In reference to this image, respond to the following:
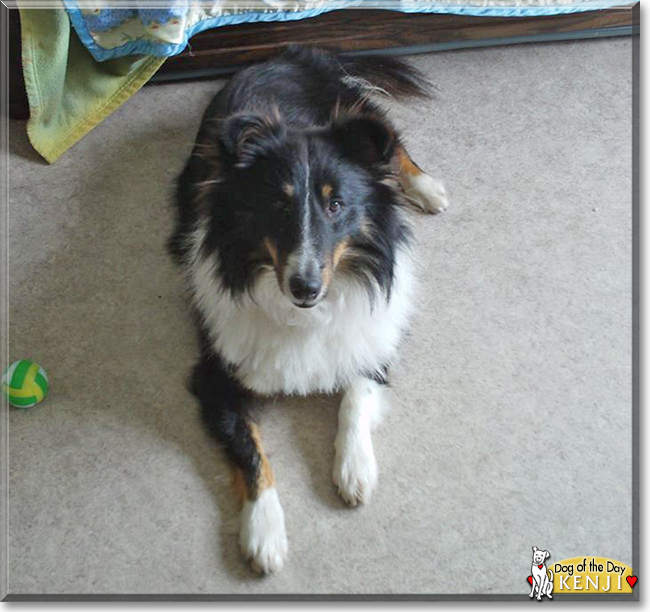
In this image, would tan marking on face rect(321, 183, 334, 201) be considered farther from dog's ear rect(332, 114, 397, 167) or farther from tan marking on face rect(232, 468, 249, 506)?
tan marking on face rect(232, 468, 249, 506)

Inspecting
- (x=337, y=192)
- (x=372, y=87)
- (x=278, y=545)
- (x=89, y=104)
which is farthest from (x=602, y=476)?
(x=89, y=104)

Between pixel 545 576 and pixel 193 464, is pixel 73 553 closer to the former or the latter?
pixel 193 464

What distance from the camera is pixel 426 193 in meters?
2.65

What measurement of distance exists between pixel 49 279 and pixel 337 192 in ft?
3.96

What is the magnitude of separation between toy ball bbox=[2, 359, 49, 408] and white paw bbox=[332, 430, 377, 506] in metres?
0.91

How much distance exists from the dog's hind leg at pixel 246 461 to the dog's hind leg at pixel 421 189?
0.98 meters

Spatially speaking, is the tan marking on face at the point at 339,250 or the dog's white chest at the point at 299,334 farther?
the dog's white chest at the point at 299,334

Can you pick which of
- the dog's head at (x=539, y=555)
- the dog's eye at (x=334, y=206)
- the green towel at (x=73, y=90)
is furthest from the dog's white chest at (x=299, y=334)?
the green towel at (x=73, y=90)

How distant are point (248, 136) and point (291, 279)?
0.39 metres

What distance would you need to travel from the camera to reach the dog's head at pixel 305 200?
6.03 ft

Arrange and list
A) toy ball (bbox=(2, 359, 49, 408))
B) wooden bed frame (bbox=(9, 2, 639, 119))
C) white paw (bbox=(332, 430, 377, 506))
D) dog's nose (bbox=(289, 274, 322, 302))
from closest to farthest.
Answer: dog's nose (bbox=(289, 274, 322, 302))
white paw (bbox=(332, 430, 377, 506))
toy ball (bbox=(2, 359, 49, 408))
wooden bed frame (bbox=(9, 2, 639, 119))

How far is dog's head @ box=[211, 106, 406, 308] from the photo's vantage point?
1.84 m

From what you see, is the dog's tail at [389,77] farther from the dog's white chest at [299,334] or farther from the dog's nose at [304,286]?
the dog's nose at [304,286]

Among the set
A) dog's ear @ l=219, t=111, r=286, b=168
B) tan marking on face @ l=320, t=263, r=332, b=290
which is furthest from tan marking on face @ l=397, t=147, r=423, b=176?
tan marking on face @ l=320, t=263, r=332, b=290
